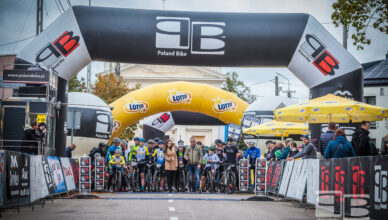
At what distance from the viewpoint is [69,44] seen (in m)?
16.0

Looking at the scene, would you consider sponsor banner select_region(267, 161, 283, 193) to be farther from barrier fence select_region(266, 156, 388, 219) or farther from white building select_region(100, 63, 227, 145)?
white building select_region(100, 63, 227, 145)

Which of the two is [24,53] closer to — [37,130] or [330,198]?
[37,130]

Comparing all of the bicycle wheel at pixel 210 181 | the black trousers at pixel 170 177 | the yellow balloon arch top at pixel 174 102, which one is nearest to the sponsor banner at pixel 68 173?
the black trousers at pixel 170 177

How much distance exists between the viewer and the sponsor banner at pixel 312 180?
11711 mm

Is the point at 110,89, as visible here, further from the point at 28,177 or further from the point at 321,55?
the point at 28,177

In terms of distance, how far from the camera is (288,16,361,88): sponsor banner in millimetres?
16141

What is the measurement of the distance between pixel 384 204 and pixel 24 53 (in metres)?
11.1

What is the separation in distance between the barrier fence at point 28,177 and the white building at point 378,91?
43956 mm

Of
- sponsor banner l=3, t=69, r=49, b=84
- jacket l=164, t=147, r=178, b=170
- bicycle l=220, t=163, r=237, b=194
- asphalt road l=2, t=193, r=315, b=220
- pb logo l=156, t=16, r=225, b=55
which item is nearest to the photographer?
asphalt road l=2, t=193, r=315, b=220

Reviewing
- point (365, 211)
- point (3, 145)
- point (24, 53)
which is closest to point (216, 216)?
point (365, 211)

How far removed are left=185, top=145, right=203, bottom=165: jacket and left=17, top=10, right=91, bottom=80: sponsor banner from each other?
5.85 metres

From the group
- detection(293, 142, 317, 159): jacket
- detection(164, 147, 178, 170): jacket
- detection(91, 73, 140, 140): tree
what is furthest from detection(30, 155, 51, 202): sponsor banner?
detection(91, 73, 140, 140): tree

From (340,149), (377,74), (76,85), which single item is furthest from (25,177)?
(377,74)

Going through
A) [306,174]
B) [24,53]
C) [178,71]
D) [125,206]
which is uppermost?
[178,71]
